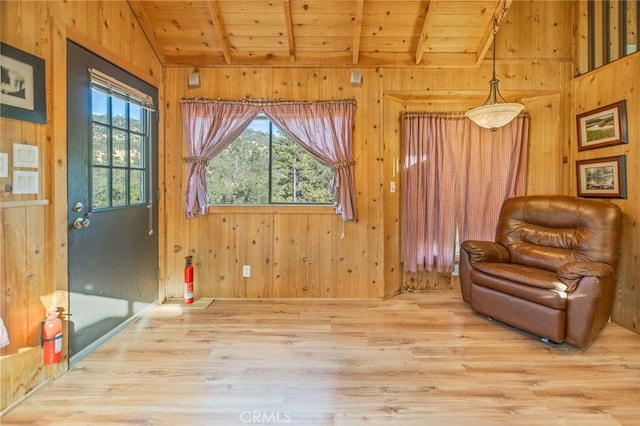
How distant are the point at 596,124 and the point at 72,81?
15.0 feet

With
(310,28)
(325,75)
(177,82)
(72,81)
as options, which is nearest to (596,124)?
(325,75)

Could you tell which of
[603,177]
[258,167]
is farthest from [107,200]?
[603,177]

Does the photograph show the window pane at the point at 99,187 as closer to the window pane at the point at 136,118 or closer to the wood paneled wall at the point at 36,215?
the wood paneled wall at the point at 36,215

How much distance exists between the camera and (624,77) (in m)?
2.86

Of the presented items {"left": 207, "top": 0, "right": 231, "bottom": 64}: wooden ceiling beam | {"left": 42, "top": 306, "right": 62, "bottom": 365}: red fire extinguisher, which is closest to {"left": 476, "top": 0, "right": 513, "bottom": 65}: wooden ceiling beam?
{"left": 207, "top": 0, "right": 231, "bottom": 64}: wooden ceiling beam

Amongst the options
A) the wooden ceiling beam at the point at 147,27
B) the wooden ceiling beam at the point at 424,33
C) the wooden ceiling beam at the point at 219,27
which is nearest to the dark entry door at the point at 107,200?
the wooden ceiling beam at the point at 147,27

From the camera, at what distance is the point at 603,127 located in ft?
9.99

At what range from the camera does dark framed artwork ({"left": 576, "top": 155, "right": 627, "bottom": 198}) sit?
2.88m

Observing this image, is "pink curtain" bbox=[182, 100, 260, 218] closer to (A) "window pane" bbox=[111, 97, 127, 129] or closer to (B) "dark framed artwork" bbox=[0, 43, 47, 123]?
(A) "window pane" bbox=[111, 97, 127, 129]

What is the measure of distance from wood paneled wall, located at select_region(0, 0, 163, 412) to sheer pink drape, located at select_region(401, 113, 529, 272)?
314cm

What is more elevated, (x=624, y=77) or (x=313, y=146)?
(x=624, y=77)

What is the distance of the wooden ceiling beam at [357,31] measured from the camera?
286 cm

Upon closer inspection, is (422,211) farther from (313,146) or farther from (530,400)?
(530,400)

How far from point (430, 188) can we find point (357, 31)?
72.7 inches
